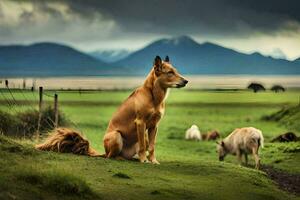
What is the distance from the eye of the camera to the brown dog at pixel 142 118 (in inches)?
691

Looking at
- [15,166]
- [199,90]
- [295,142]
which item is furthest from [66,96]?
[15,166]

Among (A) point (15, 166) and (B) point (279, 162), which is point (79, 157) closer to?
(A) point (15, 166)

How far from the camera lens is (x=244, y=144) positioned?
25438 mm

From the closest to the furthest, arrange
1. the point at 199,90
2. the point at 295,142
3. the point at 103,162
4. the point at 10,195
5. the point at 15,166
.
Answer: the point at 10,195
the point at 15,166
the point at 103,162
the point at 295,142
the point at 199,90

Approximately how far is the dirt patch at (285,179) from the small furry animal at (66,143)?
5314 mm

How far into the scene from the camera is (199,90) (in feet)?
371

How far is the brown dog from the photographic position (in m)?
17.6

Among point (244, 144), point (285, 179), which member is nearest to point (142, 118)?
point (285, 179)

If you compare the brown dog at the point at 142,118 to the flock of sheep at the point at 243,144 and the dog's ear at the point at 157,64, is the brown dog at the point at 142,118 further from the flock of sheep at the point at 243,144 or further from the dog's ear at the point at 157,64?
the flock of sheep at the point at 243,144

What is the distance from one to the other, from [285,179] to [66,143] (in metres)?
7.23

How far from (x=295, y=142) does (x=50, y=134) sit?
16457 mm

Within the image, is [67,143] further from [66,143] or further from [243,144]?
[243,144]

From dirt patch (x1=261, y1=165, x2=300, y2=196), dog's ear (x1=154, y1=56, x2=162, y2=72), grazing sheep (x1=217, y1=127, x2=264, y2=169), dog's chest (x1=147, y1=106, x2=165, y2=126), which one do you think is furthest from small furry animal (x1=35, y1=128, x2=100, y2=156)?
grazing sheep (x1=217, y1=127, x2=264, y2=169)

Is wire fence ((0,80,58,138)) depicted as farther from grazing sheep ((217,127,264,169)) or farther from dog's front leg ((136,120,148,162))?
grazing sheep ((217,127,264,169))
